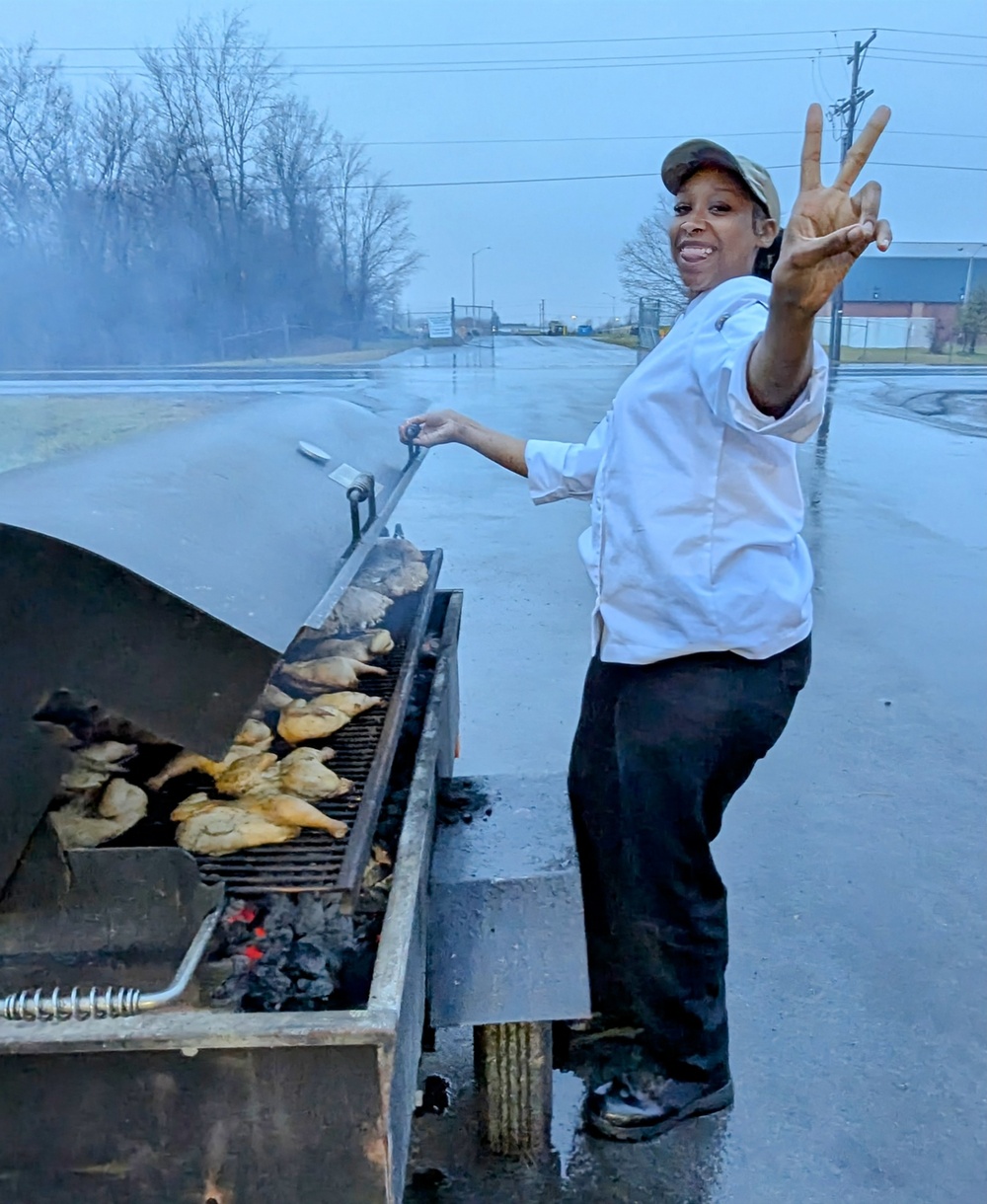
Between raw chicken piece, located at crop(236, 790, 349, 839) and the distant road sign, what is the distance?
39.6 metres

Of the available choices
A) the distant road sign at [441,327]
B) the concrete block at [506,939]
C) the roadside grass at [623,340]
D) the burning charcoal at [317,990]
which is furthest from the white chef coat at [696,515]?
the distant road sign at [441,327]

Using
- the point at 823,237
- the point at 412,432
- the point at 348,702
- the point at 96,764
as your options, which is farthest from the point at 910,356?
the point at 96,764

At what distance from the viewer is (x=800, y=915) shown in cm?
320

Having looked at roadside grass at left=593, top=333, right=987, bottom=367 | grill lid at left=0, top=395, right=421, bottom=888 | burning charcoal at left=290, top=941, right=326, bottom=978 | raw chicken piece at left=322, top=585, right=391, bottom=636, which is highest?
grill lid at left=0, top=395, right=421, bottom=888

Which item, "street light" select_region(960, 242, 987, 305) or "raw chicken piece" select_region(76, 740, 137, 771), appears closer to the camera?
"raw chicken piece" select_region(76, 740, 137, 771)

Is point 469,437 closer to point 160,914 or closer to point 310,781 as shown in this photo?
point 310,781

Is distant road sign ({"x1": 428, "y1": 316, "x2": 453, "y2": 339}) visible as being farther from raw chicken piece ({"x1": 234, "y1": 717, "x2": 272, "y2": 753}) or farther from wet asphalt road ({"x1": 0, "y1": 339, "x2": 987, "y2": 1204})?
raw chicken piece ({"x1": 234, "y1": 717, "x2": 272, "y2": 753})

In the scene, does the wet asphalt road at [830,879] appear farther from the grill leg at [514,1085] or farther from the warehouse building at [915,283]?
the warehouse building at [915,283]

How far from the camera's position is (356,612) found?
112 inches

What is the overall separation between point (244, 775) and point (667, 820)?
A: 89 centimetres

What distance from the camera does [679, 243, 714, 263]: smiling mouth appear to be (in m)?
1.95

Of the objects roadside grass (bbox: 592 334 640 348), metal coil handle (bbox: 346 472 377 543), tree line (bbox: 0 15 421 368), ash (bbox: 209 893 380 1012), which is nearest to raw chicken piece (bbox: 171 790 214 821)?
ash (bbox: 209 893 380 1012)

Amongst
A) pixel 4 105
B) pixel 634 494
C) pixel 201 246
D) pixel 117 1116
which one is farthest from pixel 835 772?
pixel 201 246

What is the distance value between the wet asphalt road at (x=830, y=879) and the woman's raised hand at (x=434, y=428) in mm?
1210
